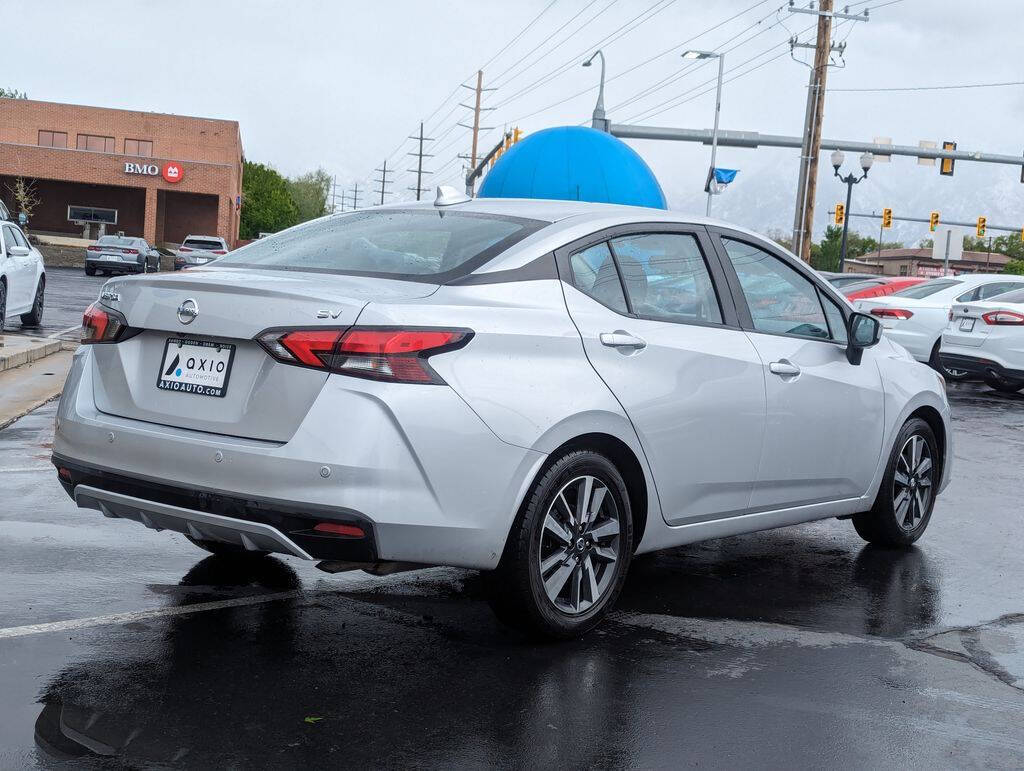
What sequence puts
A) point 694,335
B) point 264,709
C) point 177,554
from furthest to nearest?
point 177,554 < point 694,335 < point 264,709

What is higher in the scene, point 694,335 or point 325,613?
point 694,335

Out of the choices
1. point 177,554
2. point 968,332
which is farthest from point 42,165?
point 177,554

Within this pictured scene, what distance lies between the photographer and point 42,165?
213 ft

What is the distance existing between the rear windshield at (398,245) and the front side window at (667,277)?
1.42 ft

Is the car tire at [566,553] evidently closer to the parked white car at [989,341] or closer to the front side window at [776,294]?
the front side window at [776,294]

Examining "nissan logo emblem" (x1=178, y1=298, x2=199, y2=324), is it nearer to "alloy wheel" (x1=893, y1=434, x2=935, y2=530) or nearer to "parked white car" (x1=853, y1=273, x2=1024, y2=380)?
"alloy wheel" (x1=893, y1=434, x2=935, y2=530)

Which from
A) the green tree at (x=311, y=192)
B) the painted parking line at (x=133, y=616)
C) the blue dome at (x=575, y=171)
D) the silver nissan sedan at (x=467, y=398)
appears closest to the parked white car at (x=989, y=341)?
the blue dome at (x=575, y=171)

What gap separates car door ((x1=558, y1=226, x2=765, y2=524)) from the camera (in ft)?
16.1

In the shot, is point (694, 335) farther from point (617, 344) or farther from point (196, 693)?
point (196, 693)

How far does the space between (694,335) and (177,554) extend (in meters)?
2.59

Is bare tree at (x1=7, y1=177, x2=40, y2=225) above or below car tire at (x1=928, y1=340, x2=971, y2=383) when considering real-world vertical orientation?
above

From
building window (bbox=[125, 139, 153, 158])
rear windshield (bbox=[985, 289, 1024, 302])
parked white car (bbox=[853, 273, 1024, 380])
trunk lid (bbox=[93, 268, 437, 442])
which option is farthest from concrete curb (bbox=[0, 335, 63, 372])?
building window (bbox=[125, 139, 153, 158])

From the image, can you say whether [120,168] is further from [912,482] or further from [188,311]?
[188,311]

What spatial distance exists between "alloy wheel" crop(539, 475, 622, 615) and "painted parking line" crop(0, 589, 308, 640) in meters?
1.21
